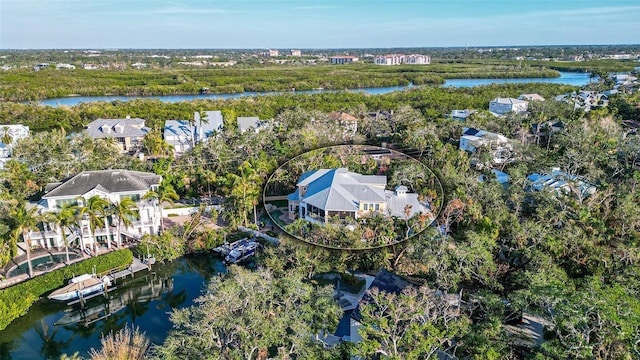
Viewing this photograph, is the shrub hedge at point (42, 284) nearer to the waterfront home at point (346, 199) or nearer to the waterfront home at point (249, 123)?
the waterfront home at point (346, 199)

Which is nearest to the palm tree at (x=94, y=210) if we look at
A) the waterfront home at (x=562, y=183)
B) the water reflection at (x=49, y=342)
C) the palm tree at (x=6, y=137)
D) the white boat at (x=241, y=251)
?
the water reflection at (x=49, y=342)

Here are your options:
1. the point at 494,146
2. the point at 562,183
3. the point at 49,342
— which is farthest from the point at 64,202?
the point at 494,146

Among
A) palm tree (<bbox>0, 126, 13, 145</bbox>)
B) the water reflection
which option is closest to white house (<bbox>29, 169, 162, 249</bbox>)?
the water reflection

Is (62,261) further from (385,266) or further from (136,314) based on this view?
(385,266)

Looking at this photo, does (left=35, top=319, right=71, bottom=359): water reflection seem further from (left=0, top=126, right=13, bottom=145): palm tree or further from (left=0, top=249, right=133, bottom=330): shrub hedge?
(left=0, top=126, right=13, bottom=145): palm tree

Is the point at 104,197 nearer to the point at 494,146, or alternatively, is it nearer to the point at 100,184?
the point at 100,184

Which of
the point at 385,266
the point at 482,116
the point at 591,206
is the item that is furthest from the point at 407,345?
the point at 482,116
